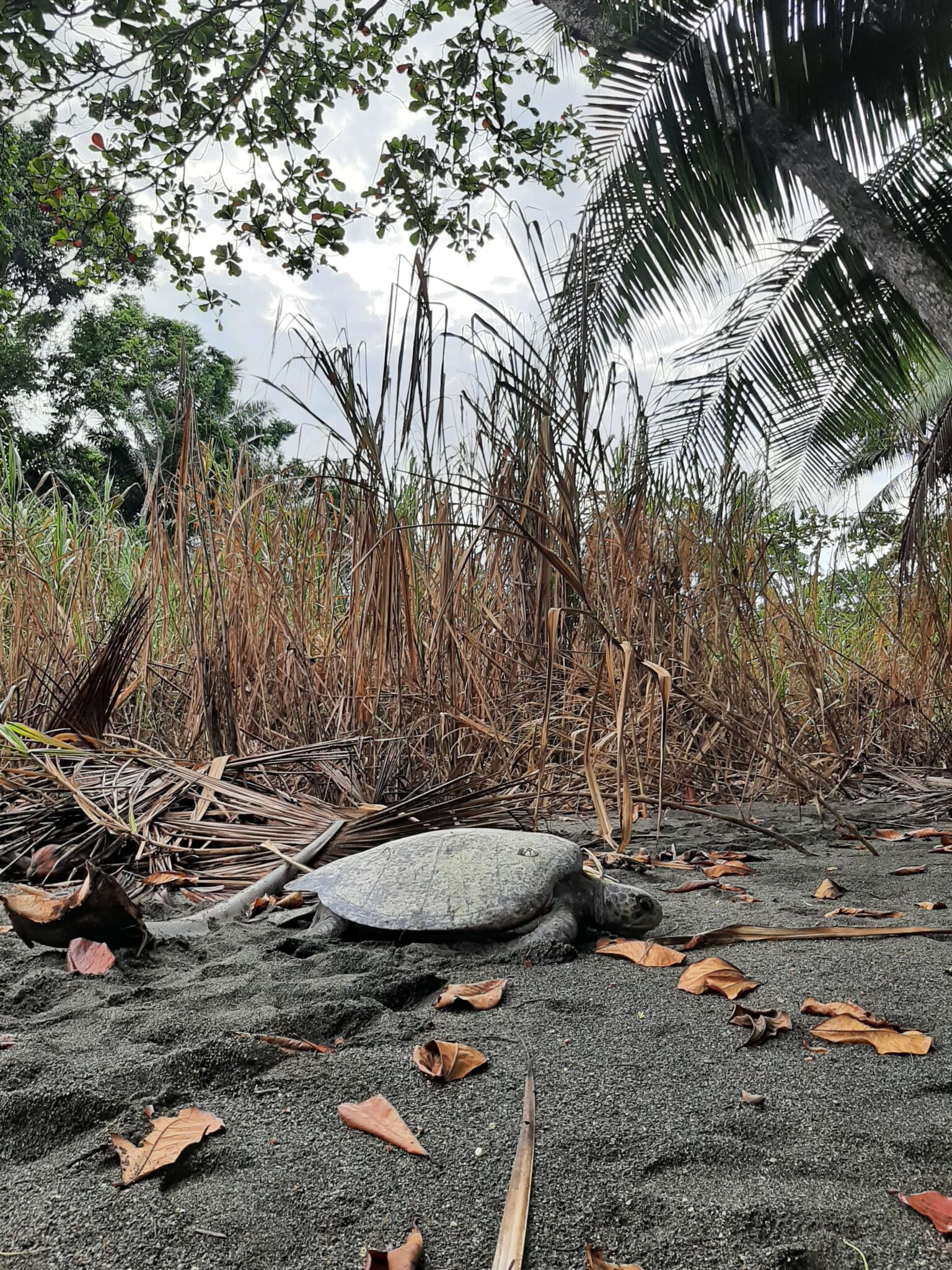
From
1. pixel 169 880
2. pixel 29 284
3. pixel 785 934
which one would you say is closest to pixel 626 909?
pixel 785 934

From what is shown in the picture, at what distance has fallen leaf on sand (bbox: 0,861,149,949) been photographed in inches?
52.7

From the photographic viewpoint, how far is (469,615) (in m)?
2.65

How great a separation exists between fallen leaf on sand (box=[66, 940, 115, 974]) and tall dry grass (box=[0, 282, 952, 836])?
989 mm

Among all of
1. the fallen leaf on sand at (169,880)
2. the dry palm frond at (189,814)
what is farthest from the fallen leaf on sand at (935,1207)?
the fallen leaf on sand at (169,880)

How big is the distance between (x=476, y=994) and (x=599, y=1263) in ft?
1.93

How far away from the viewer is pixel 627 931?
1614mm

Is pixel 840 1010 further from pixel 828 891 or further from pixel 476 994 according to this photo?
pixel 828 891

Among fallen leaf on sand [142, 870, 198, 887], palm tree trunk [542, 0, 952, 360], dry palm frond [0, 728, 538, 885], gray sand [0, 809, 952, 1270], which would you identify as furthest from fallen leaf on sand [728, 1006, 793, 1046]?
palm tree trunk [542, 0, 952, 360]

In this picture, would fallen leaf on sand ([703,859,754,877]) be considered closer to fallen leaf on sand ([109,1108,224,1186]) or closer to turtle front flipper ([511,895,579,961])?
turtle front flipper ([511,895,579,961])

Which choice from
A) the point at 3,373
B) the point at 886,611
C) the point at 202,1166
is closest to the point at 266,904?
the point at 202,1166

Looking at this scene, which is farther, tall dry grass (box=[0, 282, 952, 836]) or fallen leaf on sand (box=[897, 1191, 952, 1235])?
tall dry grass (box=[0, 282, 952, 836])

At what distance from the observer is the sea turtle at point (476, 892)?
1.52m

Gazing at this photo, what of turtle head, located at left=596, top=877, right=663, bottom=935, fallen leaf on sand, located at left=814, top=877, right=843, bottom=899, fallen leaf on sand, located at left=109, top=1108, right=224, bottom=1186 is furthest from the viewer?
fallen leaf on sand, located at left=814, top=877, right=843, bottom=899

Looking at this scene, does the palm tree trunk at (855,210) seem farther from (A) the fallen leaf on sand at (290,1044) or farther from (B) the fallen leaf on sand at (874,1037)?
(A) the fallen leaf on sand at (290,1044)
